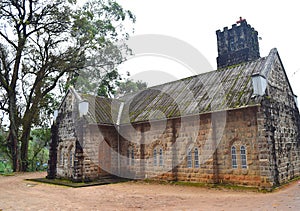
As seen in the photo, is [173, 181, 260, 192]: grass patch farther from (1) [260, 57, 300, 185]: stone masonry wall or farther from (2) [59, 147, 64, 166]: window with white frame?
(2) [59, 147, 64, 166]: window with white frame

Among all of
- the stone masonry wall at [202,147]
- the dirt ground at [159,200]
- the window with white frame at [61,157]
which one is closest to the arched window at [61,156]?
the window with white frame at [61,157]

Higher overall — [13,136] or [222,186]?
[13,136]

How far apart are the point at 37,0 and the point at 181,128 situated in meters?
19.0

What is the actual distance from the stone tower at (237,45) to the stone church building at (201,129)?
8 centimetres

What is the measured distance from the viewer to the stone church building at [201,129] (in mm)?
13156

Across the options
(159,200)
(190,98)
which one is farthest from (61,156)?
(159,200)

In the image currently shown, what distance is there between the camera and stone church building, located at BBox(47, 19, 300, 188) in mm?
13156

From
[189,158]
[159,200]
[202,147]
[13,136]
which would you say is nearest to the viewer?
[159,200]

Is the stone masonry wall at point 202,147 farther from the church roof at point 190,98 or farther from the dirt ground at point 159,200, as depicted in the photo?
the dirt ground at point 159,200

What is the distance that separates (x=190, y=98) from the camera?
55.4ft

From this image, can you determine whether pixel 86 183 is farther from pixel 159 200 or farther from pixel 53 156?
pixel 159 200

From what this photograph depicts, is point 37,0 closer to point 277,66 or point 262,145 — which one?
point 277,66

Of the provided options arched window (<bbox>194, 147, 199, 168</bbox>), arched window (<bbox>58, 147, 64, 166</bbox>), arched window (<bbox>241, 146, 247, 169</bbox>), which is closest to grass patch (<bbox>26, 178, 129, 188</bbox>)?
arched window (<bbox>58, 147, 64, 166</bbox>)

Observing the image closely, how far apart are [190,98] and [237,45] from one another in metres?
7.23
